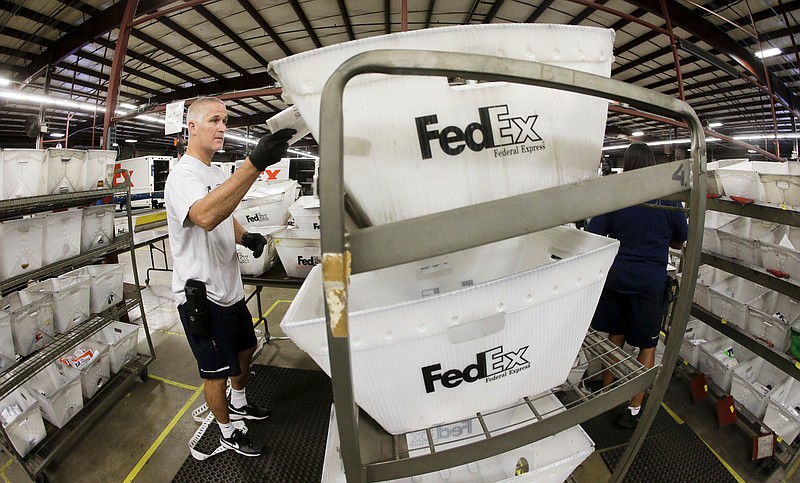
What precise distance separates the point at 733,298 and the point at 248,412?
3.55m

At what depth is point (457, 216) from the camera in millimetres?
592

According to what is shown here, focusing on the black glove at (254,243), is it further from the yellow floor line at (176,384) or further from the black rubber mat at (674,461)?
the black rubber mat at (674,461)

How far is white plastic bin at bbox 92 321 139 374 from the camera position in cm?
255

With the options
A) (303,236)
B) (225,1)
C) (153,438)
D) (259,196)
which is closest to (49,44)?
(225,1)

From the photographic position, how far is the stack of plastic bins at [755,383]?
2098mm

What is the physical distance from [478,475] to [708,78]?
1202 centimetres

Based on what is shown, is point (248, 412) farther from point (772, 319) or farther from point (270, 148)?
point (772, 319)

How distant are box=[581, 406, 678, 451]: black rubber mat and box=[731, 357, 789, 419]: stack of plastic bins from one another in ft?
1.54

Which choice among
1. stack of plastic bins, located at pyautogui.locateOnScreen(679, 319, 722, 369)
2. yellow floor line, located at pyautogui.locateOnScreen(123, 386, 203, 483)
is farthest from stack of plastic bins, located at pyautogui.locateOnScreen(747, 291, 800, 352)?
yellow floor line, located at pyautogui.locateOnScreen(123, 386, 203, 483)

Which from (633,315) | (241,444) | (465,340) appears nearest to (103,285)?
(241,444)

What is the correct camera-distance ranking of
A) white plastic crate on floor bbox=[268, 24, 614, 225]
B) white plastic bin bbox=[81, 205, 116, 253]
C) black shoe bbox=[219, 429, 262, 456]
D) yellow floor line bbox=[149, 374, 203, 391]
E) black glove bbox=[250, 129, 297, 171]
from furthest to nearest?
yellow floor line bbox=[149, 374, 203, 391]
white plastic bin bbox=[81, 205, 116, 253]
black shoe bbox=[219, 429, 262, 456]
black glove bbox=[250, 129, 297, 171]
white plastic crate on floor bbox=[268, 24, 614, 225]

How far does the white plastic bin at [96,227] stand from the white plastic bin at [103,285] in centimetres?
23

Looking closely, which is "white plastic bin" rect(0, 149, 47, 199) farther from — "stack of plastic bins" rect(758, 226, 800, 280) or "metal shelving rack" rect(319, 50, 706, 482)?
"stack of plastic bins" rect(758, 226, 800, 280)

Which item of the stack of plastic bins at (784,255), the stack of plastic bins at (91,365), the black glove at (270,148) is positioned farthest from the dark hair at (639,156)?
the stack of plastic bins at (91,365)
